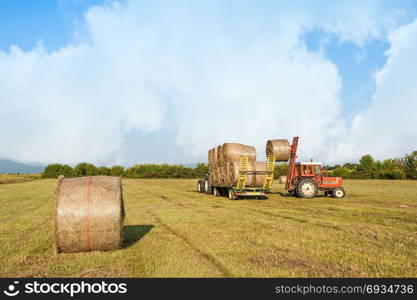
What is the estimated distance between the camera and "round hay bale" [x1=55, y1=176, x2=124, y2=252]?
7504mm

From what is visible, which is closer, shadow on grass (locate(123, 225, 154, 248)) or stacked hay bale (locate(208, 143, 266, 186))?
shadow on grass (locate(123, 225, 154, 248))

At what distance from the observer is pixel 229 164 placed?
21.8 meters

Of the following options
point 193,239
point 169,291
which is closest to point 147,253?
point 193,239

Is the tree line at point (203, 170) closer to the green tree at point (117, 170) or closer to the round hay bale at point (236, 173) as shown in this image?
the green tree at point (117, 170)

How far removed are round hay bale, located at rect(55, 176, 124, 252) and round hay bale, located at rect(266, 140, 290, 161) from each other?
53.6 ft

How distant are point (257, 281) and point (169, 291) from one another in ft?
4.59

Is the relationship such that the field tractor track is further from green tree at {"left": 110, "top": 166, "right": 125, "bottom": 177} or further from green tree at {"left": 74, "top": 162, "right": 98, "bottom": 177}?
green tree at {"left": 74, "top": 162, "right": 98, "bottom": 177}

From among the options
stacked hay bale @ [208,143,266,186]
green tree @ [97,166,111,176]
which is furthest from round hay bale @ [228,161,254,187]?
green tree @ [97,166,111,176]

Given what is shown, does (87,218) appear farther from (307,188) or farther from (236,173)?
(307,188)

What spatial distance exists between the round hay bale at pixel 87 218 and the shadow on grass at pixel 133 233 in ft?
2.47

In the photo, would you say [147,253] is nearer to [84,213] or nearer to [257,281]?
[84,213]

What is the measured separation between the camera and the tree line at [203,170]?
62750 millimetres

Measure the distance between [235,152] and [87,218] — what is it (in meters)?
15.4

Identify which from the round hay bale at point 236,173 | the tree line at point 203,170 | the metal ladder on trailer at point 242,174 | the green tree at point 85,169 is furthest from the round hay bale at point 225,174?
the green tree at point 85,169
